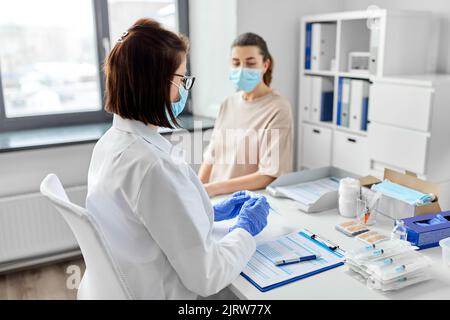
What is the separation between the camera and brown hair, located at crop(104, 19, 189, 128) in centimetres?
108

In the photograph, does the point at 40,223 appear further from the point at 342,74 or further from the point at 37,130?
the point at 342,74

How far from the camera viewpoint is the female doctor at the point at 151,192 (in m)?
1.05

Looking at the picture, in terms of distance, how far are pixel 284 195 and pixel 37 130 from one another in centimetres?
196

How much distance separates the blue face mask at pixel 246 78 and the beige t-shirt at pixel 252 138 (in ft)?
0.26

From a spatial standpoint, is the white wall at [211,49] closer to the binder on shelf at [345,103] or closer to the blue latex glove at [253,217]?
the binder on shelf at [345,103]

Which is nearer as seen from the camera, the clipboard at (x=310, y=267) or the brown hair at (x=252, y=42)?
the clipboard at (x=310, y=267)

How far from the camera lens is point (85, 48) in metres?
3.08

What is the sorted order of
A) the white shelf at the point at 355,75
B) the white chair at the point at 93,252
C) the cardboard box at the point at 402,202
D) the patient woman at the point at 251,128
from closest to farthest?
1. the white chair at the point at 93,252
2. the cardboard box at the point at 402,202
3. the patient woman at the point at 251,128
4. the white shelf at the point at 355,75

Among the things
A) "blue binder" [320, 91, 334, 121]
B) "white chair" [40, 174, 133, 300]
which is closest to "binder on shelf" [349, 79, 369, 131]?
"blue binder" [320, 91, 334, 121]

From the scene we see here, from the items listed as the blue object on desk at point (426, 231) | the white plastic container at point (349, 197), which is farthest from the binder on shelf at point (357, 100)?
the blue object on desk at point (426, 231)

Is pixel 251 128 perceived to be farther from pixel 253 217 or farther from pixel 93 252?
pixel 93 252

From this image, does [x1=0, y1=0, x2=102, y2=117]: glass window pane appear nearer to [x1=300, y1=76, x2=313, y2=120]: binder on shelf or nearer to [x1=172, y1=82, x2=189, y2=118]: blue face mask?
[x1=300, y1=76, x2=313, y2=120]: binder on shelf

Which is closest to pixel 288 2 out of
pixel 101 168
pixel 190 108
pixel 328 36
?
pixel 328 36

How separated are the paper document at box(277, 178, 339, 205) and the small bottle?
1.04 ft
